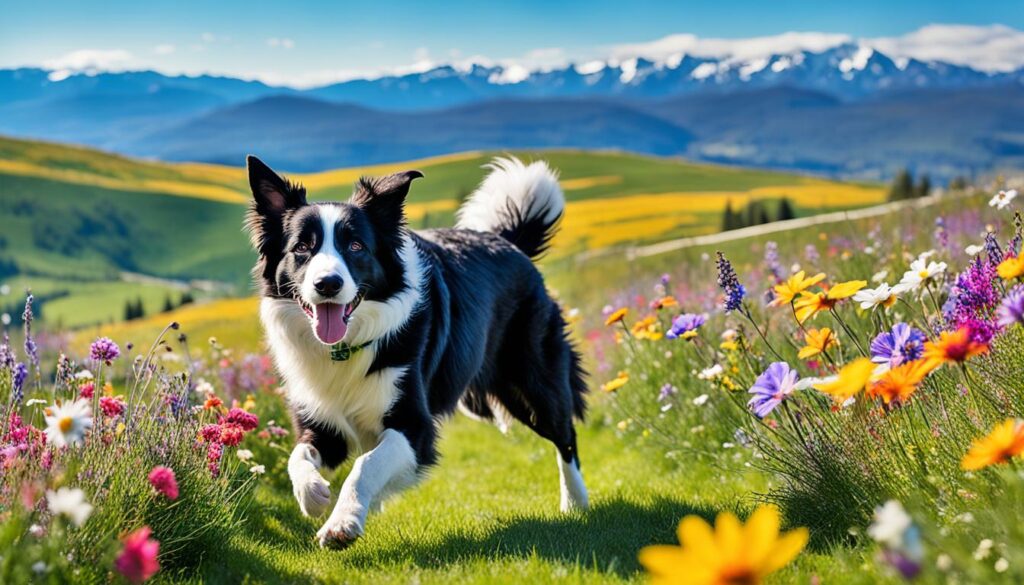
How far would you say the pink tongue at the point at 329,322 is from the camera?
4.89 meters

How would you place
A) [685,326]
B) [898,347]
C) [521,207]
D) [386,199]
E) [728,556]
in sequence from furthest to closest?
[521,207] < [386,199] < [685,326] < [898,347] < [728,556]

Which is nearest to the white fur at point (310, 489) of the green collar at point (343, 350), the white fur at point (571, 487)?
the green collar at point (343, 350)

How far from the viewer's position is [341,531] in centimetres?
431

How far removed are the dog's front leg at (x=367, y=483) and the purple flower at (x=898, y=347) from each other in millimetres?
2360

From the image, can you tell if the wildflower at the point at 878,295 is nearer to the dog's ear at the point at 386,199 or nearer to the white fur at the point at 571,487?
the dog's ear at the point at 386,199

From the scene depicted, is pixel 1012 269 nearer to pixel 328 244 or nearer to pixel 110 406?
pixel 328 244

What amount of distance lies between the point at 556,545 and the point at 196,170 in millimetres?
97584

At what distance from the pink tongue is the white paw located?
94 cm

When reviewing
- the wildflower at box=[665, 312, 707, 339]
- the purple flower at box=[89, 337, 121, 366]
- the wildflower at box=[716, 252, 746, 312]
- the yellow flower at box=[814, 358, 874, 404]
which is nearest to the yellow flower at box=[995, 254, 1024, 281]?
the yellow flower at box=[814, 358, 874, 404]

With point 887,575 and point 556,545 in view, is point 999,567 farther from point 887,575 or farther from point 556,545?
point 556,545

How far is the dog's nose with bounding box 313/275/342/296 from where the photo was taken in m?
4.65

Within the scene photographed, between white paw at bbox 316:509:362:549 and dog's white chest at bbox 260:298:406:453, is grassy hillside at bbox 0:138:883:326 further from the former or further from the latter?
white paw at bbox 316:509:362:549

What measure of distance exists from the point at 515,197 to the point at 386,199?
223 cm

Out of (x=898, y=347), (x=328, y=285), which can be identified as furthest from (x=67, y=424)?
(x=898, y=347)
